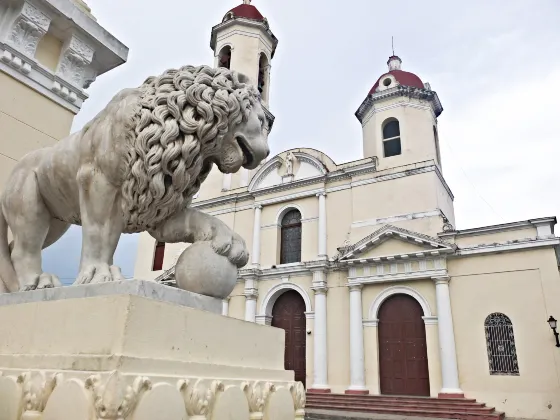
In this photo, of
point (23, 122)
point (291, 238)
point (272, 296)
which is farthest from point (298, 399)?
point (291, 238)

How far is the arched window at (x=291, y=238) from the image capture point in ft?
48.8

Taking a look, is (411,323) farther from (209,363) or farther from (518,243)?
(209,363)

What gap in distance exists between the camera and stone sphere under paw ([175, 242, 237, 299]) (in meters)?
1.85

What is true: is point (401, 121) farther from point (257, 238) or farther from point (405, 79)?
point (257, 238)

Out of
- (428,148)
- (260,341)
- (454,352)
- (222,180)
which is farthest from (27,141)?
(222,180)

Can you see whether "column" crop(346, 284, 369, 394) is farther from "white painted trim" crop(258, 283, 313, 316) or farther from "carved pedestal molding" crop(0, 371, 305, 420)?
"carved pedestal molding" crop(0, 371, 305, 420)

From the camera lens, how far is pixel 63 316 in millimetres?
1579

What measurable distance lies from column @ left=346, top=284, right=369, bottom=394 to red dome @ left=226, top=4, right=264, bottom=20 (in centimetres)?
1277

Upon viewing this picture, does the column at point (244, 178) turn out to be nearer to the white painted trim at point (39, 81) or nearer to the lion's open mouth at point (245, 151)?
the white painted trim at point (39, 81)

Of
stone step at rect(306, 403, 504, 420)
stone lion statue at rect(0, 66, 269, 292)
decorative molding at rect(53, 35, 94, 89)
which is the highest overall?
decorative molding at rect(53, 35, 94, 89)

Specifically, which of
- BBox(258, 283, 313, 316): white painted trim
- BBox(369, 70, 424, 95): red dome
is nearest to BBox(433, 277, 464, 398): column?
BBox(258, 283, 313, 316): white painted trim

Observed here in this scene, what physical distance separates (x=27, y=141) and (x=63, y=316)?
290cm

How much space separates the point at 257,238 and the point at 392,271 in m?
5.08

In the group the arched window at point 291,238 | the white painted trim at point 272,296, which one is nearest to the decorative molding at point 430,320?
the white painted trim at point 272,296
